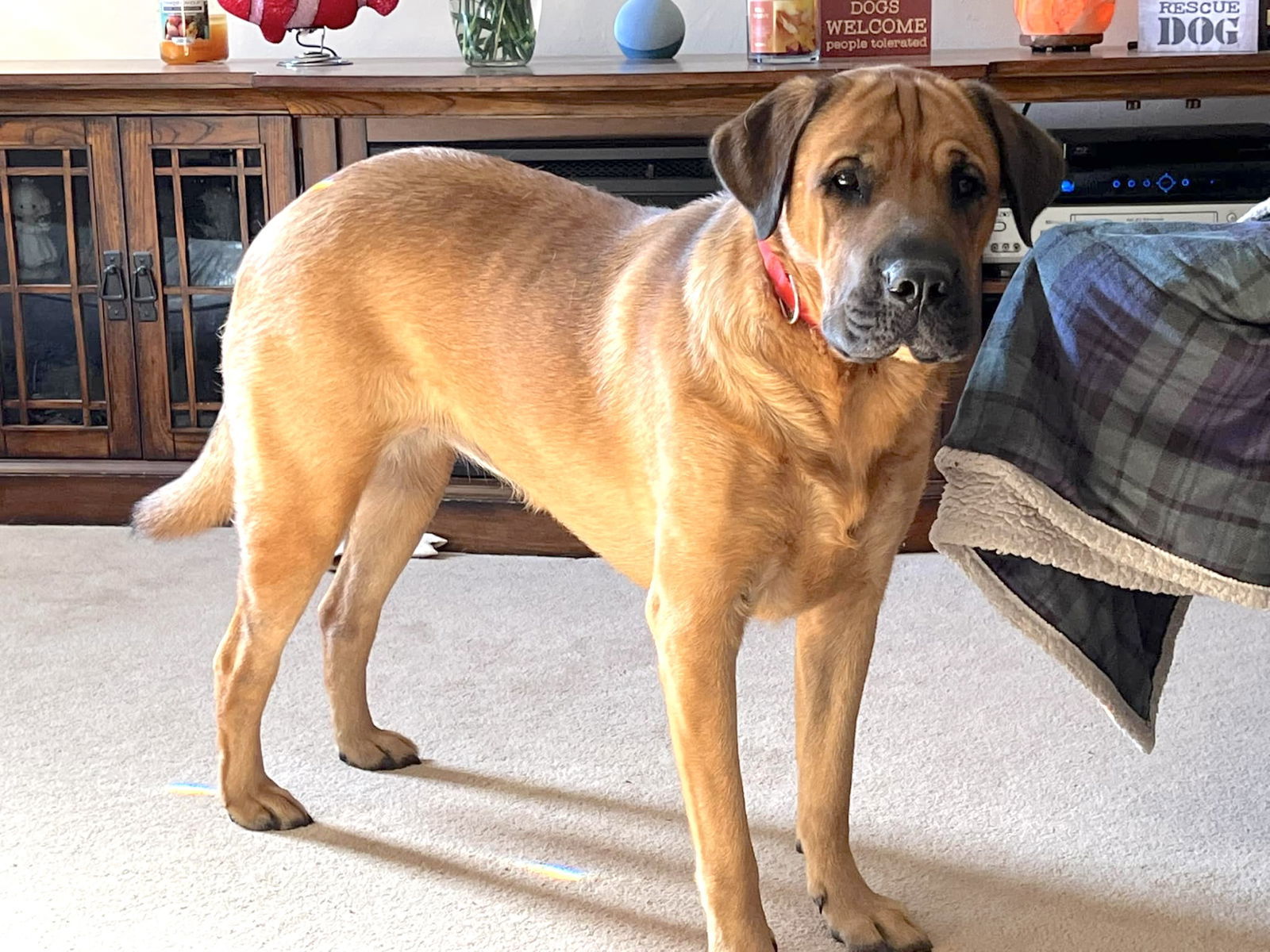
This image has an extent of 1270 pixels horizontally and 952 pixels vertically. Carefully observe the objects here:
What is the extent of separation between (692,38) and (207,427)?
147cm

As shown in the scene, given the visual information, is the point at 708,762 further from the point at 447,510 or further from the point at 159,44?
the point at 159,44

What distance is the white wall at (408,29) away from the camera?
3.46 m

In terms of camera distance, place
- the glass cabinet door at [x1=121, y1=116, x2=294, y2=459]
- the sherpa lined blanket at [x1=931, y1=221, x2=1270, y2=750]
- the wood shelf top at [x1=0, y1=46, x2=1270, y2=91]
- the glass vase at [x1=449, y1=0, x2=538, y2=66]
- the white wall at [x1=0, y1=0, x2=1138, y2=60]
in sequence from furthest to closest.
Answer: the white wall at [x1=0, y1=0, x2=1138, y2=60] → the glass vase at [x1=449, y1=0, x2=538, y2=66] → the glass cabinet door at [x1=121, y1=116, x2=294, y2=459] → the wood shelf top at [x1=0, y1=46, x2=1270, y2=91] → the sherpa lined blanket at [x1=931, y1=221, x2=1270, y2=750]

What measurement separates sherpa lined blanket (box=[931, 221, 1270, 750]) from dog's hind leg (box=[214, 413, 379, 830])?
79 centimetres

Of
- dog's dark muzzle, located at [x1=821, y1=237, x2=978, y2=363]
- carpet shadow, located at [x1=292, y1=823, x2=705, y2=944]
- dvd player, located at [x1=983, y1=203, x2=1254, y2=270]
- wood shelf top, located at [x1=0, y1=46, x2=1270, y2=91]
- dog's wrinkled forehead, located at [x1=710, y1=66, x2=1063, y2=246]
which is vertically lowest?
carpet shadow, located at [x1=292, y1=823, x2=705, y2=944]

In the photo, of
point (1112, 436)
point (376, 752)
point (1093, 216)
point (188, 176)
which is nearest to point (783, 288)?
point (1112, 436)

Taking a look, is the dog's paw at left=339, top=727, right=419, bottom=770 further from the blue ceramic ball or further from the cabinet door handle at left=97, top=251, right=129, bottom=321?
the blue ceramic ball

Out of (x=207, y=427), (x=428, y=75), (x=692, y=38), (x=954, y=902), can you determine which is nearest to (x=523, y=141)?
(x=428, y=75)

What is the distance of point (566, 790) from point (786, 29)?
1726 millimetres

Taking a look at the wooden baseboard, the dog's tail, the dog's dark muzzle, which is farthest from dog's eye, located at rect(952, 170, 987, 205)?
the wooden baseboard

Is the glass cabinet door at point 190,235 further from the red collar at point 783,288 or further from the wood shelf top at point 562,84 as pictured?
the red collar at point 783,288

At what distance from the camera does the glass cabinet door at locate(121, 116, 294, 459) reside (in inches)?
120

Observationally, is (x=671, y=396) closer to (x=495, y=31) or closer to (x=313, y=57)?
(x=495, y=31)

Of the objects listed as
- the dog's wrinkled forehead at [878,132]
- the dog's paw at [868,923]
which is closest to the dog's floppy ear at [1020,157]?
the dog's wrinkled forehead at [878,132]
